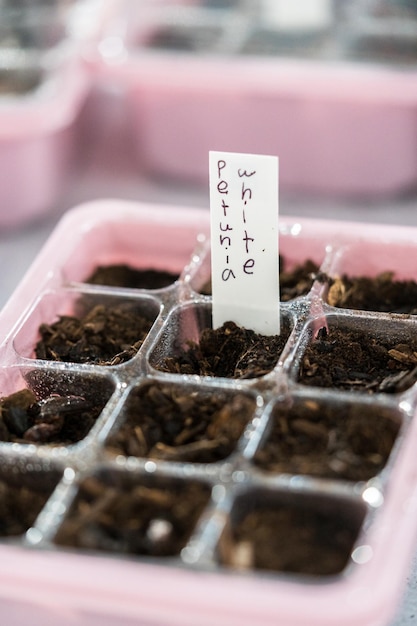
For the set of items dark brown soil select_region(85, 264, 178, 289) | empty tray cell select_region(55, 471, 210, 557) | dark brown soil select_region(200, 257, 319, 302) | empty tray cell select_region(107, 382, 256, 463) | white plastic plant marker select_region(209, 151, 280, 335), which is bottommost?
empty tray cell select_region(55, 471, 210, 557)

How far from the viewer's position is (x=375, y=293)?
1.33m

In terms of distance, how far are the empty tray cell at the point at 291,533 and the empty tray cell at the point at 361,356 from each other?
197 millimetres

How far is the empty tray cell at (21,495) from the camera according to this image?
97cm

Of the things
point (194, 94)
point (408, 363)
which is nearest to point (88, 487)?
point (408, 363)

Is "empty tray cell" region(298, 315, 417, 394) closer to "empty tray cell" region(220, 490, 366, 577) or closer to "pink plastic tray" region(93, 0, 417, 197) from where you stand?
"empty tray cell" region(220, 490, 366, 577)

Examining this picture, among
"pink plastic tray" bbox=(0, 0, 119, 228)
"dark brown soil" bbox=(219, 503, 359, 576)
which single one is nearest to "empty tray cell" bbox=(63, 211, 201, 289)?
"pink plastic tray" bbox=(0, 0, 119, 228)

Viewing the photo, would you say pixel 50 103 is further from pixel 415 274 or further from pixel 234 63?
pixel 415 274

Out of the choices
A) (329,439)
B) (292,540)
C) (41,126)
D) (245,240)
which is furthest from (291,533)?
(41,126)

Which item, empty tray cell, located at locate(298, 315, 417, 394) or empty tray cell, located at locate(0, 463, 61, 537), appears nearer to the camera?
empty tray cell, located at locate(0, 463, 61, 537)

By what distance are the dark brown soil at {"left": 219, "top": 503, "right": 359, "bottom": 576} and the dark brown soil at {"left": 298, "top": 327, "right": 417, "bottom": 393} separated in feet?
0.68

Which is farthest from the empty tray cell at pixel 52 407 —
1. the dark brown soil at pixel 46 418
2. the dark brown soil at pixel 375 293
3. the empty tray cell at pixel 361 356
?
the dark brown soil at pixel 375 293

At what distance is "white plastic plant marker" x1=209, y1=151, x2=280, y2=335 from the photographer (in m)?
1.13

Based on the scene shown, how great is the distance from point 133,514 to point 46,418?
8.2 inches

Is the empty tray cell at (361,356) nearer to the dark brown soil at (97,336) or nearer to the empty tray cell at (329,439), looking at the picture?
the empty tray cell at (329,439)
